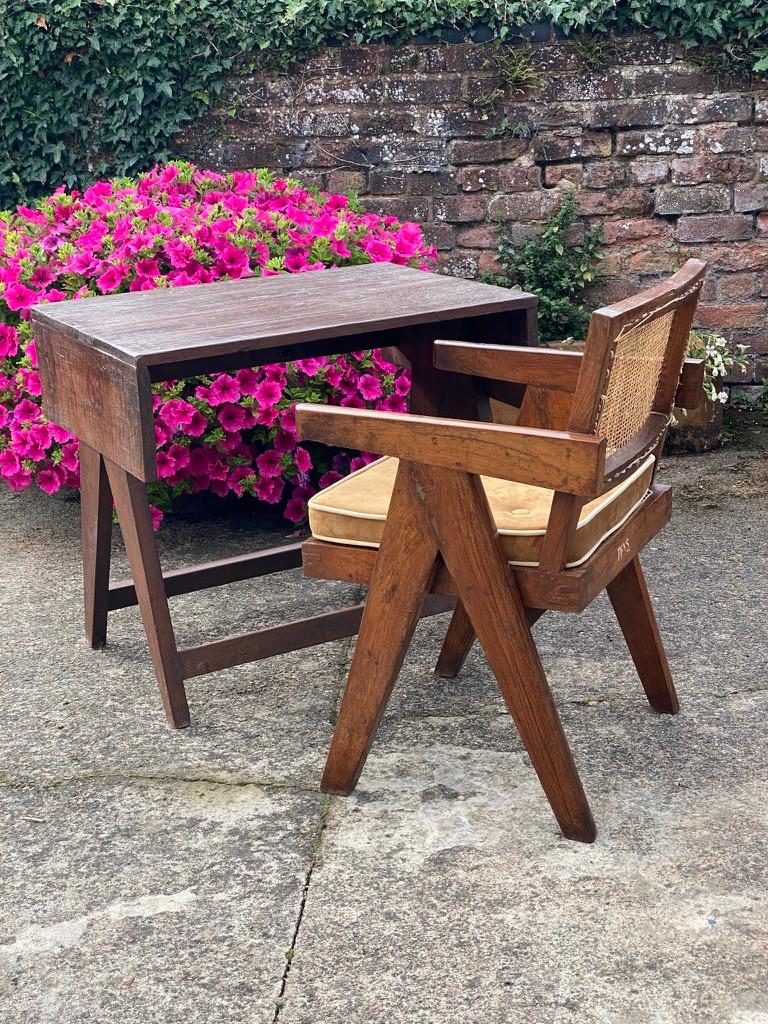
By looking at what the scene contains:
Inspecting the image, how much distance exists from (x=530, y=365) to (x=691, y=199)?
9.61 feet

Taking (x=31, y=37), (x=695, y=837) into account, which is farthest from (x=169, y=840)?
(x=31, y=37)

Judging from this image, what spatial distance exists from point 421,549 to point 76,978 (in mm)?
875

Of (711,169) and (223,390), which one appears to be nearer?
(223,390)

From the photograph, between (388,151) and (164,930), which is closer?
(164,930)

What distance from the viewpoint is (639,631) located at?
8.27 feet

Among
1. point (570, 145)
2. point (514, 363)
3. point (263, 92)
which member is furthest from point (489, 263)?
point (514, 363)

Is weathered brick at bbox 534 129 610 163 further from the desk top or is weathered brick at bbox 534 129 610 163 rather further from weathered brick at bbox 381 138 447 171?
the desk top

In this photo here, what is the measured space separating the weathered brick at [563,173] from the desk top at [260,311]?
2.16 m

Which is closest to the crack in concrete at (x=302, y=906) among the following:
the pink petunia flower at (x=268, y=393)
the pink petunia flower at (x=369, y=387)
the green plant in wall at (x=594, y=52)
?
the pink petunia flower at (x=268, y=393)

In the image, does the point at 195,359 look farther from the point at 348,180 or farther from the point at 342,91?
the point at 342,91

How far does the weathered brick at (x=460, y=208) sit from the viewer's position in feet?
17.0

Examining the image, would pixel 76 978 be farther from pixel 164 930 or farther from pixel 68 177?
pixel 68 177

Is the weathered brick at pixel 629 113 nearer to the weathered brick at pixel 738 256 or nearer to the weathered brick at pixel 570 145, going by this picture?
the weathered brick at pixel 570 145

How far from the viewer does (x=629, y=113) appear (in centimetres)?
498
